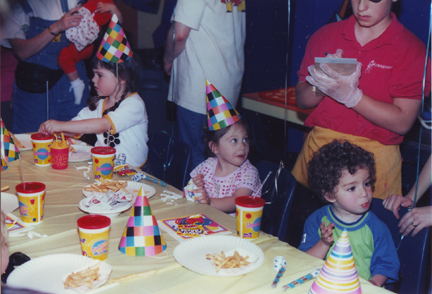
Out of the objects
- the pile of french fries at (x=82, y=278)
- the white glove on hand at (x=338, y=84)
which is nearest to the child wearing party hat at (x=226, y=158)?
the white glove on hand at (x=338, y=84)

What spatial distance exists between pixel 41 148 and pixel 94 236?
92cm

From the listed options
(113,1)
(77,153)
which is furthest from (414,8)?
(113,1)

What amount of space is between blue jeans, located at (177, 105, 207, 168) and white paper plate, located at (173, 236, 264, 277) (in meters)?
1.67

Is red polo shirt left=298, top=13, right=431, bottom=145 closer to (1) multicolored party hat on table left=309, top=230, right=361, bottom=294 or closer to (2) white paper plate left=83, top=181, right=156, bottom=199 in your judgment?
(2) white paper plate left=83, top=181, right=156, bottom=199

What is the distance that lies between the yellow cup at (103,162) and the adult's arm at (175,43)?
1.21m

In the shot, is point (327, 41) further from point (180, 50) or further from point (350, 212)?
point (180, 50)

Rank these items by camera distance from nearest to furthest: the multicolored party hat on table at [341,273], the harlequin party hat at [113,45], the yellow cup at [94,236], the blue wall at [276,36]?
1. the multicolored party hat on table at [341,273]
2. the yellow cup at [94,236]
3. the harlequin party hat at [113,45]
4. the blue wall at [276,36]

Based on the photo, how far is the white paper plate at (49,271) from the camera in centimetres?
97

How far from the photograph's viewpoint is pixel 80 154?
2043 millimetres

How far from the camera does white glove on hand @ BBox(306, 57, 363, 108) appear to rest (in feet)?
5.82

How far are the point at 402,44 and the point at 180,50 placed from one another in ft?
4.85

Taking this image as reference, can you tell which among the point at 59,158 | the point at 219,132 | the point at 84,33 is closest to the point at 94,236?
the point at 59,158

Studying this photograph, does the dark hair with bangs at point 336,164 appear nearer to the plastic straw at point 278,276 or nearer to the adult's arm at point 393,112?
the adult's arm at point 393,112

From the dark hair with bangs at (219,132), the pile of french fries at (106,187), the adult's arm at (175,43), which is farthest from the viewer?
the adult's arm at (175,43)
